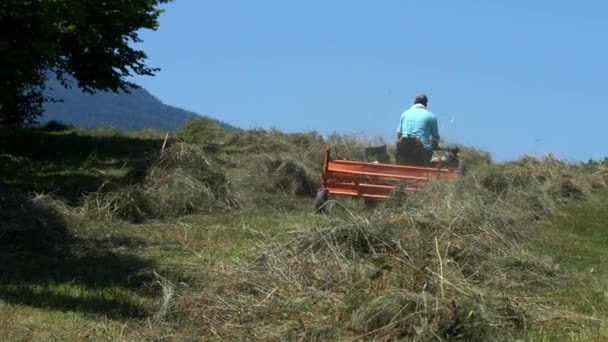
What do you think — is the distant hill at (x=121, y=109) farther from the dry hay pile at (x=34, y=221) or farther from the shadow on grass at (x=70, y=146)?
the dry hay pile at (x=34, y=221)

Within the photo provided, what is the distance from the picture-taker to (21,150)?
24.8 metres

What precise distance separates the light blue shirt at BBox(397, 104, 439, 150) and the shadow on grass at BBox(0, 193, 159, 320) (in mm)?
6088

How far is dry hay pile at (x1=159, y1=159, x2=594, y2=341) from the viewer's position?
23.1ft

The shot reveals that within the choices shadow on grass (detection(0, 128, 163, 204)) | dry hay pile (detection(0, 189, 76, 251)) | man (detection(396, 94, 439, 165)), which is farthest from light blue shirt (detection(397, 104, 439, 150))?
dry hay pile (detection(0, 189, 76, 251))

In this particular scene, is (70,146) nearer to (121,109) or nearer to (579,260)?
(579,260)

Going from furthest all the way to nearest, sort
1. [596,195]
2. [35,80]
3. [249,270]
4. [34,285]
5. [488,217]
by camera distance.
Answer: [35,80], [596,195], [488,217], [34,285], [249,270]

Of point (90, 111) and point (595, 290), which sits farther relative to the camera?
point (90, 111)

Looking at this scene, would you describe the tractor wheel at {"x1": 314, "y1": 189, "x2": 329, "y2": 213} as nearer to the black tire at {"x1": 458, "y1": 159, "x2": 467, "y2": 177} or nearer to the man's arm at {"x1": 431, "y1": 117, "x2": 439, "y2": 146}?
the black tire at {"x1": 458, "y1": 159, "x2": 467, "y2": 177}

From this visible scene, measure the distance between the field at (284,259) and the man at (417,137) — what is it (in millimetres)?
996

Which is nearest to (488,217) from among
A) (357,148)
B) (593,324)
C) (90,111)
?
(593,324)

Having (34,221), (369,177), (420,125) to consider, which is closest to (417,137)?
(420,125)

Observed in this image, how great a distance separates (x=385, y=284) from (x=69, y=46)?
19949mm

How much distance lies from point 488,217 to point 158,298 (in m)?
4.35

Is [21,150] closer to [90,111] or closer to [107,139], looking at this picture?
[107,139]
